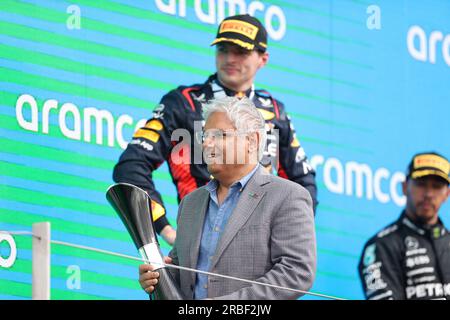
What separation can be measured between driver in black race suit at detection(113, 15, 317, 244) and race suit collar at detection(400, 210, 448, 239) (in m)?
0.76

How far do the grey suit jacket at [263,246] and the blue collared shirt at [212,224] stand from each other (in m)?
0.02

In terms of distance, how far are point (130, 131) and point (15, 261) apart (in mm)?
830

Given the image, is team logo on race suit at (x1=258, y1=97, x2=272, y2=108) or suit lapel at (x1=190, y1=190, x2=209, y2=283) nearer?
suit lapel at (x1=190, y1=190, x2=209, y2=283)

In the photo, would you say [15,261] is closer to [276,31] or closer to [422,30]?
[276,31]

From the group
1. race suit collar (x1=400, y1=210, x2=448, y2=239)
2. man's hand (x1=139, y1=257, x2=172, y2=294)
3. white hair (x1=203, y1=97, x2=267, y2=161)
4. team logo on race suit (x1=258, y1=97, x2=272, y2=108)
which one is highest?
team logo on race suit (x1=258, y1=97, x2=272, y2=108)

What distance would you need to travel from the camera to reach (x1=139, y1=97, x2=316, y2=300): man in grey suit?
4191 mm

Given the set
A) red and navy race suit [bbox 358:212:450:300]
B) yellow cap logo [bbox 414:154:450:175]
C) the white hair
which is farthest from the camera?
yellow cap logo [bbox 414:154:450:175]

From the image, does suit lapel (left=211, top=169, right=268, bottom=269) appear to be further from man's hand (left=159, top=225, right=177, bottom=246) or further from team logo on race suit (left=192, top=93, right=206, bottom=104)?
team logo on race suit (left=192, top=93, right=206, bottom=104)

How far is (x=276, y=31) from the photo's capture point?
643 cm

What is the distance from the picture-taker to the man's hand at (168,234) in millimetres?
5668

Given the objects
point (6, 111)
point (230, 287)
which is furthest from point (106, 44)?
point (230, 287)

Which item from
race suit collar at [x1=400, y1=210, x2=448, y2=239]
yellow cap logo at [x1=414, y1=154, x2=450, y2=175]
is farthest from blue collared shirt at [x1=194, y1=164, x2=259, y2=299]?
yellow cap logo at [x1=414, y1=154, x2=450, y2=175]

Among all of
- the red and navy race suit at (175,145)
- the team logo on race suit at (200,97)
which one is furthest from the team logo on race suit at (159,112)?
the team logo on race suit at (200,97)

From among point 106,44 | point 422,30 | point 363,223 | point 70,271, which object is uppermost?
point 422,30
